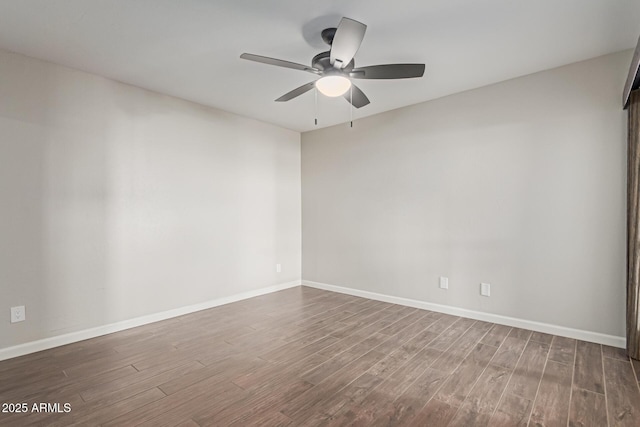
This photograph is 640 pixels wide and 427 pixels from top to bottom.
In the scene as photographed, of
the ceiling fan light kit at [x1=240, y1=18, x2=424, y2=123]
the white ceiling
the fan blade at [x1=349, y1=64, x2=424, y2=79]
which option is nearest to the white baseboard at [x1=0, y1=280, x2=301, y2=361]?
the white ceiling

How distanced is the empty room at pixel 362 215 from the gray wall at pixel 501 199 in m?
0.02

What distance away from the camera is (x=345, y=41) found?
195cm

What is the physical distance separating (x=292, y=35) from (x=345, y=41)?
0.72 metres

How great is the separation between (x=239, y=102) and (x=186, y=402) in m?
3.23

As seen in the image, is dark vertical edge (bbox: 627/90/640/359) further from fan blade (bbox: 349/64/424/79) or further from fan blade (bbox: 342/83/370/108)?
fan blade (bbox: 342/83/370/108)

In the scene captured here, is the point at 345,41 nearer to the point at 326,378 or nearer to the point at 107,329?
the point at 326,378

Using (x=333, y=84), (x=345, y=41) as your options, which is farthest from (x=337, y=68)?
(x=345, y=41)

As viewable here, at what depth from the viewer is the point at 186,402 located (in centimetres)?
203

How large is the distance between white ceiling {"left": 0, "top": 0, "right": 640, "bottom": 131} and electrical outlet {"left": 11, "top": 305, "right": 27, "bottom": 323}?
218 cm

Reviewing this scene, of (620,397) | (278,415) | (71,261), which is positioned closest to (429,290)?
(620,397)

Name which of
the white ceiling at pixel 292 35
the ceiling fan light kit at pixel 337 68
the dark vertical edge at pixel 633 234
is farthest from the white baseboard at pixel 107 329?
the dark vertical edge at pixel 633 234

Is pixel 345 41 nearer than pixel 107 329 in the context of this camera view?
Yes

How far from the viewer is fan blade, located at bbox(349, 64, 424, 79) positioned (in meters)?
2.26

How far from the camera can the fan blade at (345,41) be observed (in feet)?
5.97
